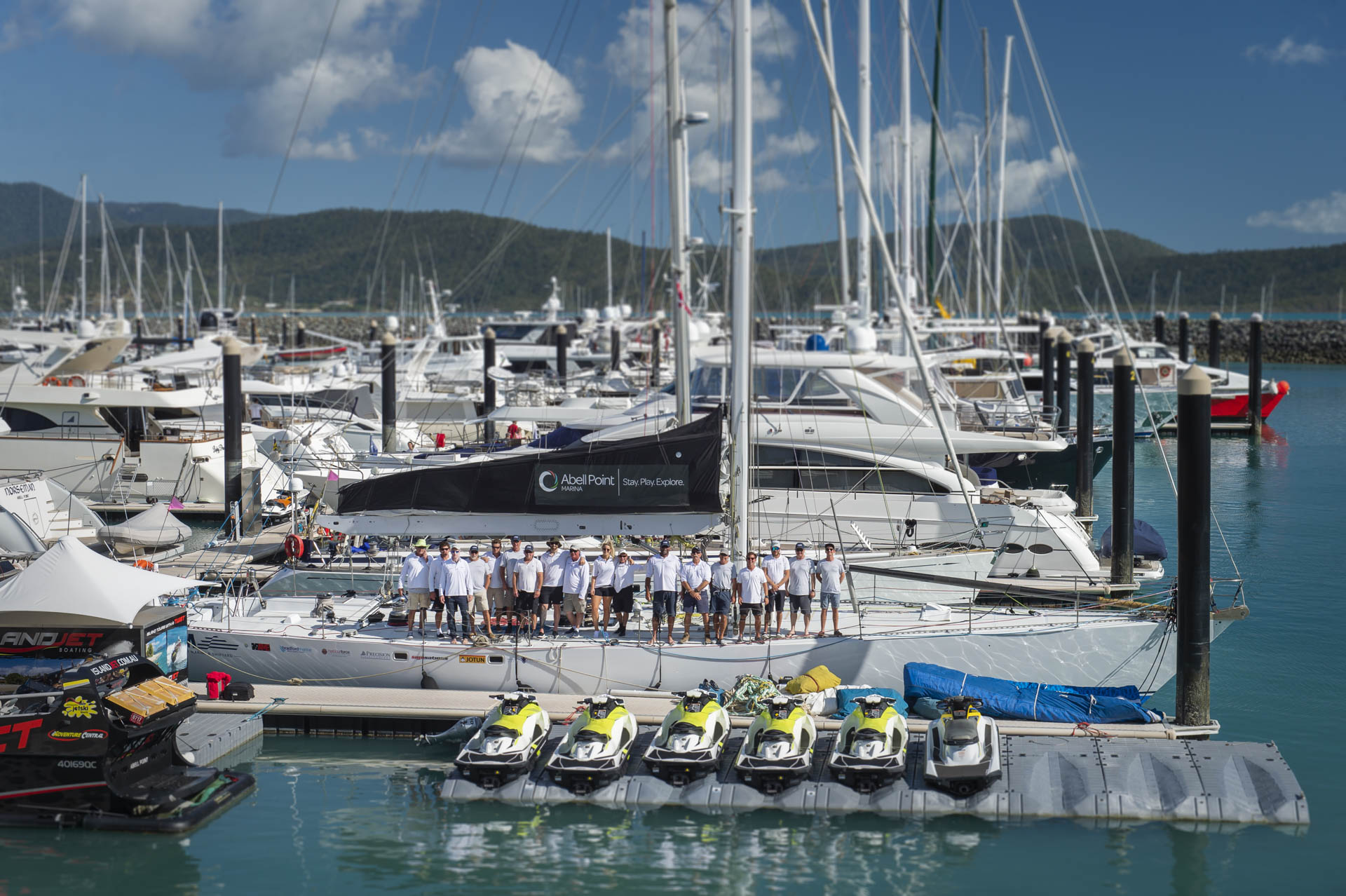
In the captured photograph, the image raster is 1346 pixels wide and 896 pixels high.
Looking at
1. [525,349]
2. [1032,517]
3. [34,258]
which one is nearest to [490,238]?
[34,258]

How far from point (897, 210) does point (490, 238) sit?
146420 millimetres

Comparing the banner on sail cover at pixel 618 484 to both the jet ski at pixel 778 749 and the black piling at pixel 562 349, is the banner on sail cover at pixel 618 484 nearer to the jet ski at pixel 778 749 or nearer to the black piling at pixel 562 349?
the jet ski at pixel 778 749

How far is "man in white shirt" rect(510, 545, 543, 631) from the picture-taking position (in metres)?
15.0

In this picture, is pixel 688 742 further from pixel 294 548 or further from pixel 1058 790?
pixel 294 548

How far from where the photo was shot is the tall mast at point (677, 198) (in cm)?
1717

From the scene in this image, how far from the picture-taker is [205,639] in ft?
51.0

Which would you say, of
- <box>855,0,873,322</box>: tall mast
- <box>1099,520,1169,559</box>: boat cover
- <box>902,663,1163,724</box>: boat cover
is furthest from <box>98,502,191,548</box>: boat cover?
<box>855,0,873,322</box>: tall mast

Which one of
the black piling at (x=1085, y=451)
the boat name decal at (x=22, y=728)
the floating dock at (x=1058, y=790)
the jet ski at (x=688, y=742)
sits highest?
the black piling at (x=1085, y=451)

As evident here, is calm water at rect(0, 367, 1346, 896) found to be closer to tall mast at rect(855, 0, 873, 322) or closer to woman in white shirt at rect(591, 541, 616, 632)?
woman in white shirt at rect(591, 541, 616, 632)

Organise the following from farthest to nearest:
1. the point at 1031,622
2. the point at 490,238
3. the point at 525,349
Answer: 1. the point at 490,238
2. the point at 525,349
3. the point at 1031,622

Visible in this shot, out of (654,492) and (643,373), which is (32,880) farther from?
(643,373)

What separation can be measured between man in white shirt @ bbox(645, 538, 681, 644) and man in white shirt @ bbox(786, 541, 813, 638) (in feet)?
4.54

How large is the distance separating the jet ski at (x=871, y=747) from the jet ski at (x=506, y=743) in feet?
10.3

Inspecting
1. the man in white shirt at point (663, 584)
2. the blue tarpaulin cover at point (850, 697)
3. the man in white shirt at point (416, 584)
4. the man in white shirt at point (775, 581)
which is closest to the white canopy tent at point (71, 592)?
the man in white shirt at point (416, 584)
